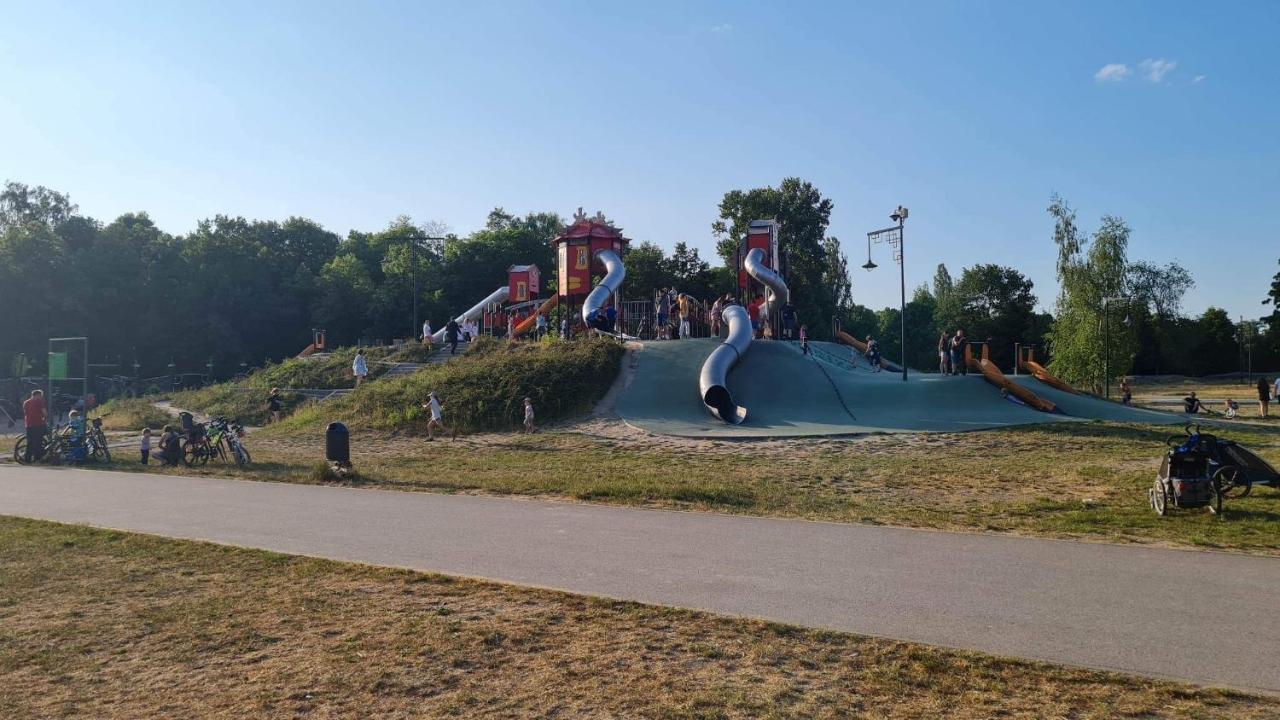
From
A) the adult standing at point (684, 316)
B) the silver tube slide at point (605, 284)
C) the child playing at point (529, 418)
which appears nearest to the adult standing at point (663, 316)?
the adult standing at point (684, 316)

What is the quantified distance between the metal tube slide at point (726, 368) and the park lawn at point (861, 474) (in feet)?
8.51

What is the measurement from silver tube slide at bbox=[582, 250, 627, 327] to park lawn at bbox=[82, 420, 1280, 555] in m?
12.2

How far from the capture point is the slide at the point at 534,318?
39125mm

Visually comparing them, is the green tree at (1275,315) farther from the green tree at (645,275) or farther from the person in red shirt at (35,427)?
the person in red shirt at (35,427)

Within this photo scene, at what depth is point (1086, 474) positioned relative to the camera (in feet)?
44.4

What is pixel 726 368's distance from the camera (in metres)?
24.7

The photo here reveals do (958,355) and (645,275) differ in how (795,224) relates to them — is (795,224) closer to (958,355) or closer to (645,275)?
(645,275)

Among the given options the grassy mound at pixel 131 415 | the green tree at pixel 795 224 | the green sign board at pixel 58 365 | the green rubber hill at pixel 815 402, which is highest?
the green tree at pixel 795 224

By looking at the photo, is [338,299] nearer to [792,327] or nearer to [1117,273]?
[792,327]

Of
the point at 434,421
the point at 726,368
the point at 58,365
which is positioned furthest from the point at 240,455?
the point at 726,368

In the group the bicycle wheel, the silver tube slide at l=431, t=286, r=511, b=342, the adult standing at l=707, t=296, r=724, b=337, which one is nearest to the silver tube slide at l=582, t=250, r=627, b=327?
the adult standing at l=707, t=296, r=724, b=337

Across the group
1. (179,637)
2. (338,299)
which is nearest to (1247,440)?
(179,637)

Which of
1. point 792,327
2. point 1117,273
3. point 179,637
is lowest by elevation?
point 179,637

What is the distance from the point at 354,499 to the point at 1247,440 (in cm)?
1799
